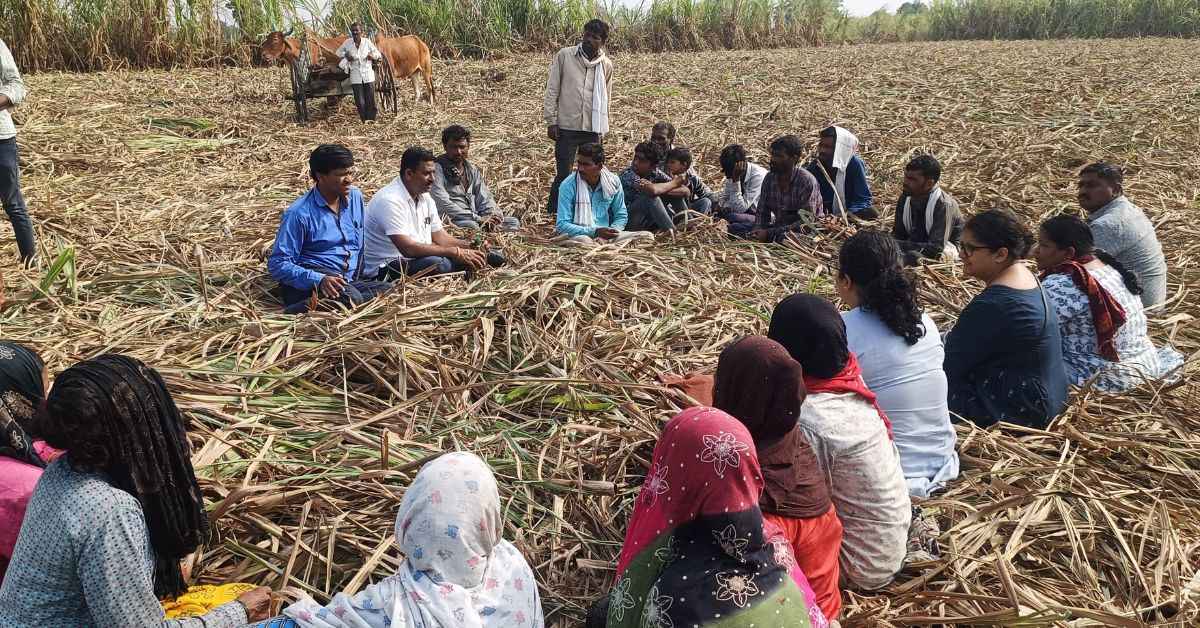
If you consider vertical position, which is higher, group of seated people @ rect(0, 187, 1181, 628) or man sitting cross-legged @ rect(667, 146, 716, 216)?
man sitting cross-legged @ rect(667, 146, 716, 216)

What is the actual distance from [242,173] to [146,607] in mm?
5811

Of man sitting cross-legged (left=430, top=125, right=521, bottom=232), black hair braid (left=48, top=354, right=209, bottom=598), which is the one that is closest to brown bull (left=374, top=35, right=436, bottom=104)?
man sitting cross-legged (left=430, top=125, right=521, bottom=232)

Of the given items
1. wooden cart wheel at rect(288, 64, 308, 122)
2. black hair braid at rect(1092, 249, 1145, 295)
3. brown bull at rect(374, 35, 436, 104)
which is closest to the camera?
black hair braid at rect(1092, 249, 1145, 295)

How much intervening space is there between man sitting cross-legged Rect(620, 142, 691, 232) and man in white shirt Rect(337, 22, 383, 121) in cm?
480

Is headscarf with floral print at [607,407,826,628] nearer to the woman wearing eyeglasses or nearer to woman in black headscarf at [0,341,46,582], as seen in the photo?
woman in black headscarf at [0,341,46,582]

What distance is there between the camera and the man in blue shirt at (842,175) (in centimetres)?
547

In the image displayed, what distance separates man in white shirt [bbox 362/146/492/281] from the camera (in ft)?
13.7

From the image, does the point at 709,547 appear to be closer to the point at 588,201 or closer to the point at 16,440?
the point at 16,440

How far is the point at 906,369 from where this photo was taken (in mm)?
2482

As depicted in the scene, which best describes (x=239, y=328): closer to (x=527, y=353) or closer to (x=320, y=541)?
(x=527, y=353)

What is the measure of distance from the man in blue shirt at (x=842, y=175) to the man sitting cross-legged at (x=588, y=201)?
1.46m

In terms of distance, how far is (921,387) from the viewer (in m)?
2.48

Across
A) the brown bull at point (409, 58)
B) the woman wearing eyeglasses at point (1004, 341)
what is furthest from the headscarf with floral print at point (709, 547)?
the brown bull at point (409, 58)

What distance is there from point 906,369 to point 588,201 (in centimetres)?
303
